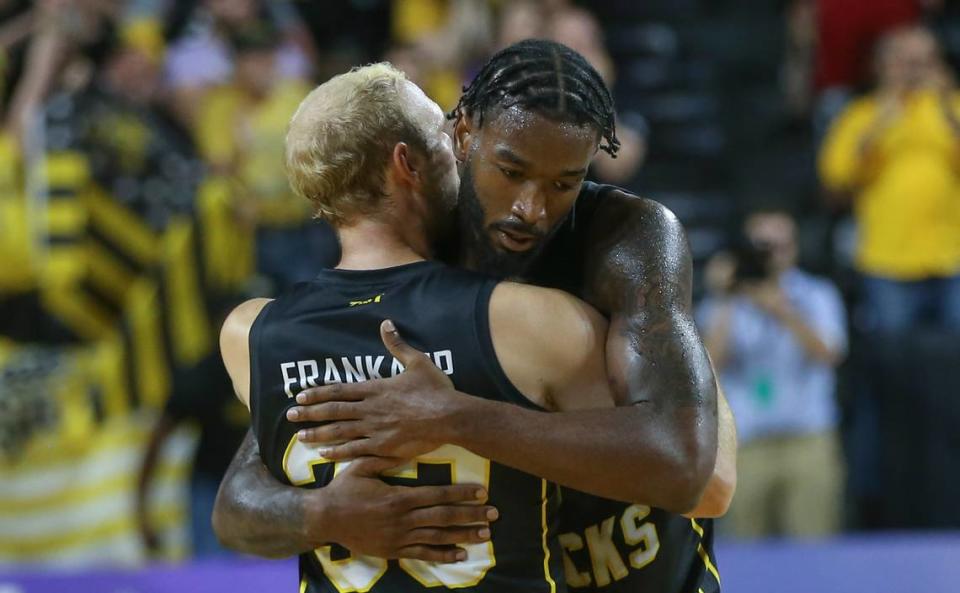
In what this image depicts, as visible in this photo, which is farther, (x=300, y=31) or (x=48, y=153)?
(x=300, y=31)

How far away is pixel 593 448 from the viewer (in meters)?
2.28

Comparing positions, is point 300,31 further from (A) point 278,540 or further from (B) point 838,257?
(A) point 278,540

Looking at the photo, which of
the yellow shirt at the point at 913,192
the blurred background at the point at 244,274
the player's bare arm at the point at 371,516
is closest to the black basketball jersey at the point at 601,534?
the player's bare arm at the point at 371,516

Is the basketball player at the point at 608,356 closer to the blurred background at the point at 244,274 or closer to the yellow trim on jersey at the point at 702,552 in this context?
the yellow trim on jersey at the point at 702,552

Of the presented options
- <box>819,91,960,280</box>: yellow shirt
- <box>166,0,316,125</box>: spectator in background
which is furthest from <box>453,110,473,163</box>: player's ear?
<box>166,0,316,125</box>: spectator in background

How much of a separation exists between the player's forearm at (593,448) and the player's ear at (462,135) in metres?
0.51

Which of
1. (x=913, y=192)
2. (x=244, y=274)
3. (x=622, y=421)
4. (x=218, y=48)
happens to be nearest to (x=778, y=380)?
(x=913, y=192)

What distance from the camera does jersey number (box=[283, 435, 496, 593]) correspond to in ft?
7.82

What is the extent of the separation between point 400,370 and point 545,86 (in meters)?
0.55

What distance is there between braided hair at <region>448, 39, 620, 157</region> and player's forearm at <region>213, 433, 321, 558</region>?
767 mm

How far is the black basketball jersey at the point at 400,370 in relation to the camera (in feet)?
7.77

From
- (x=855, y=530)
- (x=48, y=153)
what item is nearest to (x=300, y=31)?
(x=48, y=153)

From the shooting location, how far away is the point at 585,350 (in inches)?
94.0

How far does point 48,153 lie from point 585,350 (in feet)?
16.6
